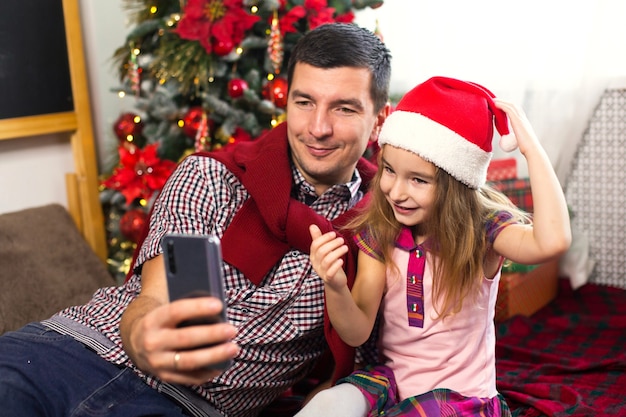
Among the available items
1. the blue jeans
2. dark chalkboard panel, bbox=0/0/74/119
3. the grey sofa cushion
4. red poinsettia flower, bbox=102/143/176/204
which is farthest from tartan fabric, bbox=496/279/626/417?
dark chalkboard panel, bbox=0/0/74/119

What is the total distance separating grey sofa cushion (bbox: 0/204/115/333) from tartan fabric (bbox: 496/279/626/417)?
1300mm

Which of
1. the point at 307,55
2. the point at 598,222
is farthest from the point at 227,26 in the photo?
the point at 598,222

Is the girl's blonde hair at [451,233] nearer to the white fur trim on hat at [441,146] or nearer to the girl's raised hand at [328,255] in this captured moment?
the white fur trim on hat at [441,146]

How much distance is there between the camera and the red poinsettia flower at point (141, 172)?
2.39 metres

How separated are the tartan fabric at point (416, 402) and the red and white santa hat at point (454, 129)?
41 cm

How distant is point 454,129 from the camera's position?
4.42 ft

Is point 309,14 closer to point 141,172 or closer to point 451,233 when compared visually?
point 141,172

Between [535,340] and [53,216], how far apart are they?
5.29ft

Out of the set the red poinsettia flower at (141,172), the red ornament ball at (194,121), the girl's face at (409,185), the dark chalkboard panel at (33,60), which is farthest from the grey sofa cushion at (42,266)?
the girl's face at (409,185)

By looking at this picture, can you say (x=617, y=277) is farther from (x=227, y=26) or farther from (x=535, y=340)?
(x=227, y=26)

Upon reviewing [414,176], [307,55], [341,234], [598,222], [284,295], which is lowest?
[598,222]

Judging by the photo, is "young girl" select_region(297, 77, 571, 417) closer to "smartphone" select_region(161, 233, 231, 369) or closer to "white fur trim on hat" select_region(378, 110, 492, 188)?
"white fur trim on hat" select_region(378, 110, 492, 188)

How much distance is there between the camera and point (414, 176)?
1364 mm

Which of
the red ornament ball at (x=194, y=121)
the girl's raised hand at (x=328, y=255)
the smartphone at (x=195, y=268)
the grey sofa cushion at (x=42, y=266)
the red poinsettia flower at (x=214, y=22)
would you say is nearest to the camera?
the smartphone at (x=195, y=268)
